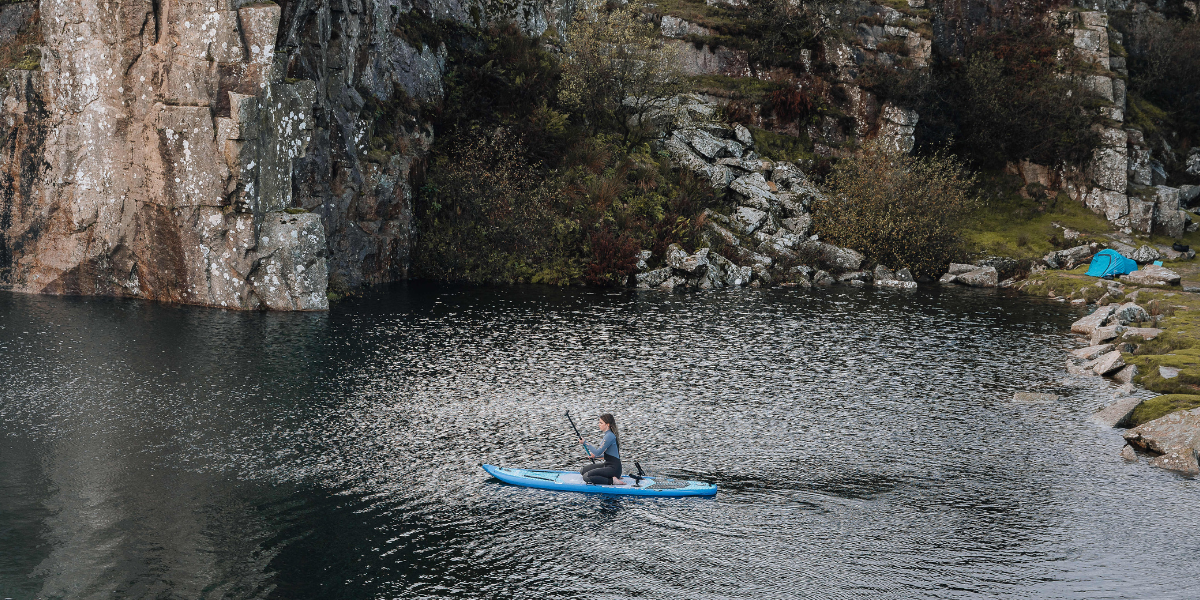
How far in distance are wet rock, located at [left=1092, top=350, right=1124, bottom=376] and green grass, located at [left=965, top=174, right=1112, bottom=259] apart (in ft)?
97.0

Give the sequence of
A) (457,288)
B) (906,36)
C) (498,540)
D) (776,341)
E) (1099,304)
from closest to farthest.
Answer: (498,540) → (776,341) → (1099,304) → (457,288) → (906,36)

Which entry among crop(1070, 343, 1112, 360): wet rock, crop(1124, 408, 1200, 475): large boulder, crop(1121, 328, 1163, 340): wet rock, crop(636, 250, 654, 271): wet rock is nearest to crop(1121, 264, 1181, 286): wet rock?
crop(1121, 328, 1163, 340): wet rock

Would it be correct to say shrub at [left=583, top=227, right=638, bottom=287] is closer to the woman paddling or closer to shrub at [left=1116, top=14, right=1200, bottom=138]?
the woman paddling

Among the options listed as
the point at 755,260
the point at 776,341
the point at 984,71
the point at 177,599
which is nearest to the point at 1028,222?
the point at 984,71

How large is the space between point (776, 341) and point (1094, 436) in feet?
46.7

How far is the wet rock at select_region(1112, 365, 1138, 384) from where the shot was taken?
3212 cm

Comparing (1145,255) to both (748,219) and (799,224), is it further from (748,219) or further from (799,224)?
(748,219)

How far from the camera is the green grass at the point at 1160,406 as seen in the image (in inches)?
1065

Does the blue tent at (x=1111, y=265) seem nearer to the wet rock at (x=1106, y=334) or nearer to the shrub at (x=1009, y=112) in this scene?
the shrub at (x=1009, y=112)

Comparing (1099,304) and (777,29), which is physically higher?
(777,29)

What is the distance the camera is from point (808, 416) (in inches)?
1081

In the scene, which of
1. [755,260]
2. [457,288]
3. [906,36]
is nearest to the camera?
[457,288]

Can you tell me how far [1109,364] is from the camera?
1300 inches

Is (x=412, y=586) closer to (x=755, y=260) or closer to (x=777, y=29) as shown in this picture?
(x=755, y=260)
